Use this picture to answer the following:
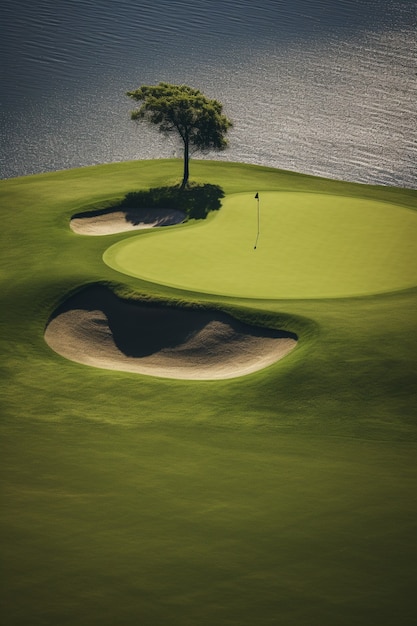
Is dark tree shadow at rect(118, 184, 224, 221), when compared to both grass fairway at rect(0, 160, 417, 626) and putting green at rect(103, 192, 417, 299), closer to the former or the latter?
putting green at rect(103, 192, 417, 299)

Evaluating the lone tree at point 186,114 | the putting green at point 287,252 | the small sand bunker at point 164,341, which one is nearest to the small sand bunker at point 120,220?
the putting green at point 287,252

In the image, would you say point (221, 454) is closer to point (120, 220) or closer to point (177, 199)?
point (120, 220)

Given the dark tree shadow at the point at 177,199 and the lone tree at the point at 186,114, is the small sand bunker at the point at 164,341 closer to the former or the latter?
the dark tree shadow at the point at 177,199

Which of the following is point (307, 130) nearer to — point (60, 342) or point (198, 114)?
point (198, 114)

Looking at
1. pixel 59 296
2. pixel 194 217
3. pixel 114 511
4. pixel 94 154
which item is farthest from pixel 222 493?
pixel 94 154

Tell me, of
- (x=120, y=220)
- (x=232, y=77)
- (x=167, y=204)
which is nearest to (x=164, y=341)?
(x=120, y=220)

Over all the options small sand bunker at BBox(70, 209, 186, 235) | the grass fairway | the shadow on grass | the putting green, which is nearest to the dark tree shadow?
the shadow on grass
